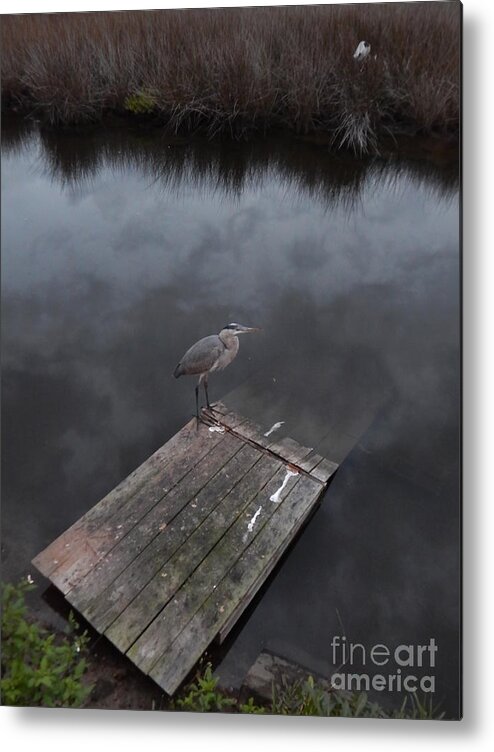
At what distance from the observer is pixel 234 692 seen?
154cm

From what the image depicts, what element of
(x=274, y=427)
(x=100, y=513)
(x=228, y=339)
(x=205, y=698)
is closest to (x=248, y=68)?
(x=228, y=339)

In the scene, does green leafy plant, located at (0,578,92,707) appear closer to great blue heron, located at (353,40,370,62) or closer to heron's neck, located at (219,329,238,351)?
heron's neck, located at (219,329,238,351)

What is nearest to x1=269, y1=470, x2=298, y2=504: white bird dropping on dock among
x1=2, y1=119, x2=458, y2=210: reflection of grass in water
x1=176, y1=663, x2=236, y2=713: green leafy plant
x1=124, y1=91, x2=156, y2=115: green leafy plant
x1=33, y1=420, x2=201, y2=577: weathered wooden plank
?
x1=33, y1=420, x2=201, y2=577: weathered wooden plank

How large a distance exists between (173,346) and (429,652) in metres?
1.01

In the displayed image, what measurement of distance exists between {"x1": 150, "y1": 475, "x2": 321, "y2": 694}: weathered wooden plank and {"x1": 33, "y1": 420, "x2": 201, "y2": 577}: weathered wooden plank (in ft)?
1.07

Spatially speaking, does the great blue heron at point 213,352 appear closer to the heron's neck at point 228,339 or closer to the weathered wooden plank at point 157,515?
the heron's neck at point 228,339

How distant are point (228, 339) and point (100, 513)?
56cm

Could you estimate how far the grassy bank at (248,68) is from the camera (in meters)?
1.56

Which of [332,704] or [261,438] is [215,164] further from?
[332,704]

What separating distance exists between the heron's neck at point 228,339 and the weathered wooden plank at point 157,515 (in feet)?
0.82

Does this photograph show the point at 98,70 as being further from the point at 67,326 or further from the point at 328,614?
the point at 328,614

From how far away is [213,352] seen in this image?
1641 mm

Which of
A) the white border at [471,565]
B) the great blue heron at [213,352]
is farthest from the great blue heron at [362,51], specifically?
the great blue heron at [213,352]

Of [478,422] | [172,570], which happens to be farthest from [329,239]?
[172,570]
